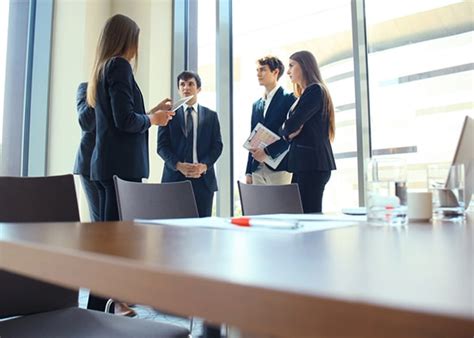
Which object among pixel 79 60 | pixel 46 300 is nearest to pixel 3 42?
pixel 79 60

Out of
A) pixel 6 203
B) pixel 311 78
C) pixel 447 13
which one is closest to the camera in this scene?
pixel 6 203

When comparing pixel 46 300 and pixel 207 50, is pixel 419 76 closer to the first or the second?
pixel 207 50

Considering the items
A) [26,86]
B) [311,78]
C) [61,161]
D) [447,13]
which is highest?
[447,13]

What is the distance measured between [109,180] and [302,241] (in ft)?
5.43

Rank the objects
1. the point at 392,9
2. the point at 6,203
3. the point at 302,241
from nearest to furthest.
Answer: the point at 302,241 < the point at 6,203 < the point at 392,9

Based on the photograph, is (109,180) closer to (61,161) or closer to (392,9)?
(61,161)

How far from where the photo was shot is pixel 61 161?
3.68m

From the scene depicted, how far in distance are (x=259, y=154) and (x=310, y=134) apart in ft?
1.36

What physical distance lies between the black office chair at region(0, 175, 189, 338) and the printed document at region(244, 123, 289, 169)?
1.53 meters

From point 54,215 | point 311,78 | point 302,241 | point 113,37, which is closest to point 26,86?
point 113,37

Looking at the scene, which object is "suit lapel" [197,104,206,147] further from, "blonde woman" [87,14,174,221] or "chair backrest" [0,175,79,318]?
"chair backrest" [0,175,79,318]

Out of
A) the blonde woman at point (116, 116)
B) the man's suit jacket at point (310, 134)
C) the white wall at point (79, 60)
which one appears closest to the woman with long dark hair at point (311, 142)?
the man's suit jacket at point (310, 134)

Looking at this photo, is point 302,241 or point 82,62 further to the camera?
point 82,62

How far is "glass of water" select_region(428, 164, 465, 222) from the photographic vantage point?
114cm
